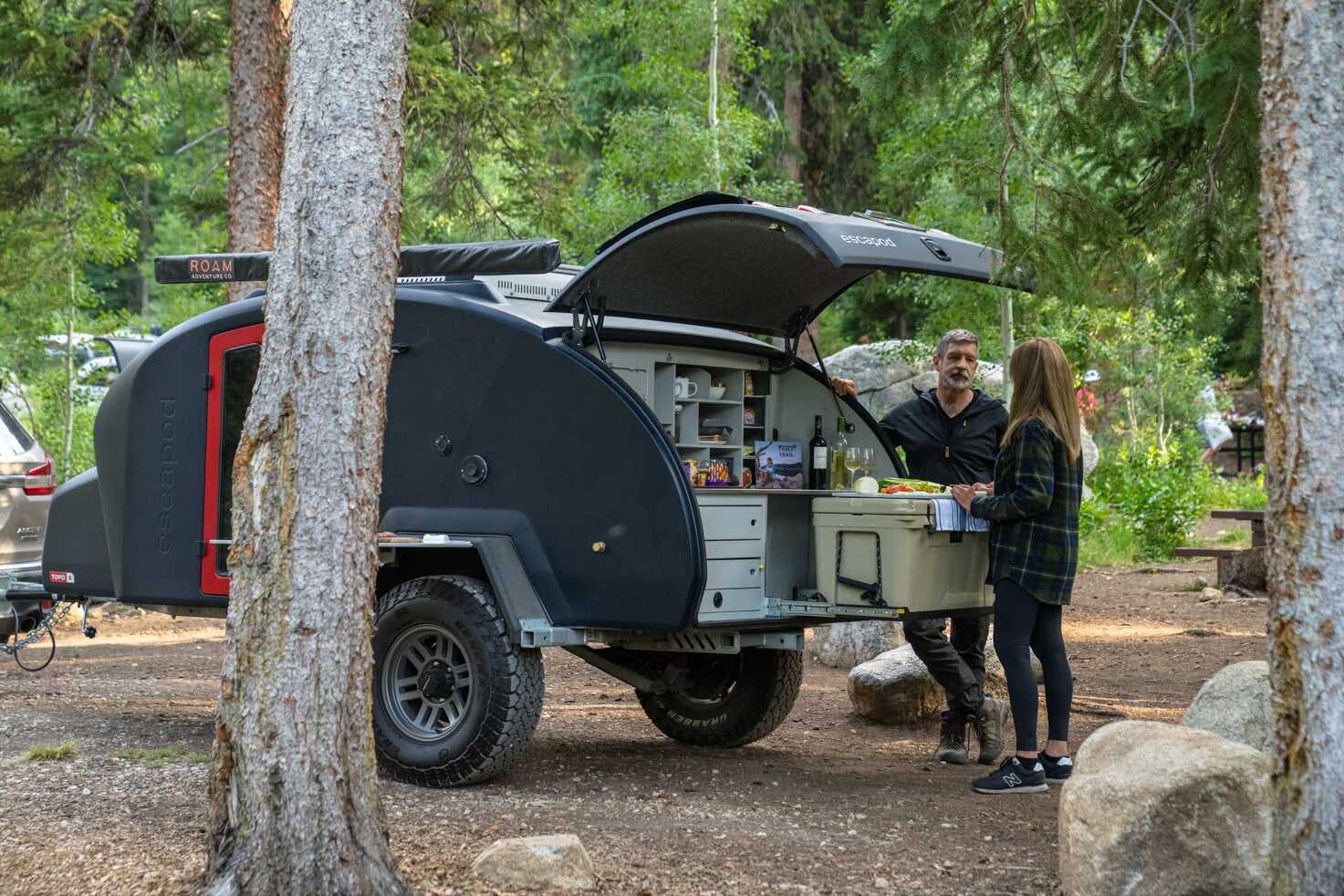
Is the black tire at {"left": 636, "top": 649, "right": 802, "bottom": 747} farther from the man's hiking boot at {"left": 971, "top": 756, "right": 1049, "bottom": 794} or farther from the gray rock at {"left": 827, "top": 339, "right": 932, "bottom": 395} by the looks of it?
the gray rock at {"left": 827, "top": 339, "right": 932, "bottom": 395}

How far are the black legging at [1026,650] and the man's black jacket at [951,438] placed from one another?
1032 millimetres

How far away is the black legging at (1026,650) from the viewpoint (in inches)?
239

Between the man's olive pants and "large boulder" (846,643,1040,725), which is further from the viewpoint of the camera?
"large boulder" (846,643,1040,725)

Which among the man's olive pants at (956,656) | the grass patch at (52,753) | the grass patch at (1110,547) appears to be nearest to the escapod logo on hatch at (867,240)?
the man's olive pants at (956,656)

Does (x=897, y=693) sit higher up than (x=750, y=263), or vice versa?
(x=750, y=263)

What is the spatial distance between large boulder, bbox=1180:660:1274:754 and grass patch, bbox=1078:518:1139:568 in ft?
30.6

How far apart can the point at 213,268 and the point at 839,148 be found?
673 inches

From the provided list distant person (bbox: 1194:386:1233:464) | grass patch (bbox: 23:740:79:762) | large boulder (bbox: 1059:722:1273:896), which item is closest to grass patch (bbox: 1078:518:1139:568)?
distant person (bbox: 1194:386:1233:464)

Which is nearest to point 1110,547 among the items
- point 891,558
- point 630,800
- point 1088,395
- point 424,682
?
point 1088,395

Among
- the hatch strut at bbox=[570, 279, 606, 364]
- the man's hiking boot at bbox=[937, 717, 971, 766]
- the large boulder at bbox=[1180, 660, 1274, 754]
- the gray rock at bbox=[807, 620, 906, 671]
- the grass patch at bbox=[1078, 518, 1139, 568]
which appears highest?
the hatch strut at bbox=[570, 279, 606, 364]

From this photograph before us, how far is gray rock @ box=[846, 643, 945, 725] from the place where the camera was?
8055 mm

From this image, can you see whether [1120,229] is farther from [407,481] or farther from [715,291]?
[407,481]

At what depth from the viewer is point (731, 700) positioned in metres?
7.41

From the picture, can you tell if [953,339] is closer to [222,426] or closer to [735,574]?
[735,574]
